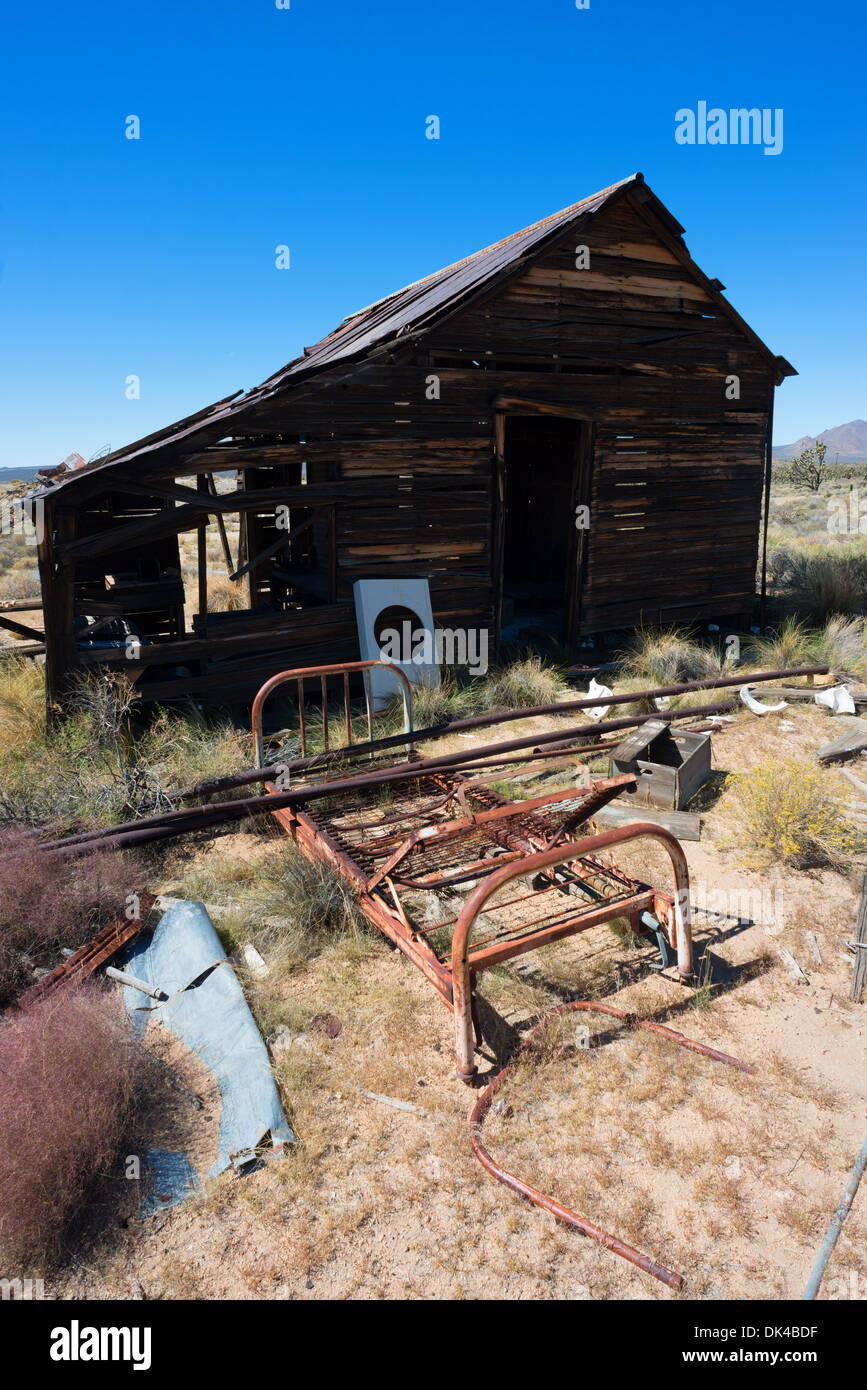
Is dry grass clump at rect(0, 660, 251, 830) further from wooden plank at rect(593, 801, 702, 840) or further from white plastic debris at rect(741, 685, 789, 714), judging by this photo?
white plastic debris at rect(741, 685, 789, 714)

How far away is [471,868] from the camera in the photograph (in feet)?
16.1

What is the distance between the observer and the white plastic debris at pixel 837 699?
8.53m

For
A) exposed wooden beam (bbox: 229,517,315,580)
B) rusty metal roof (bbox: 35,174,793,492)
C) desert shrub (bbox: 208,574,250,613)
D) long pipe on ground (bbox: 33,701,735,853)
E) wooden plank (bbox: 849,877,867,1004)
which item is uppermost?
rusty metal roof (bbox: 35,174,793,492)

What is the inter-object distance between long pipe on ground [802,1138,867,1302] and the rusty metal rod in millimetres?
423

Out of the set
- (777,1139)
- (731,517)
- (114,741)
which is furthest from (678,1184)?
(731,517)

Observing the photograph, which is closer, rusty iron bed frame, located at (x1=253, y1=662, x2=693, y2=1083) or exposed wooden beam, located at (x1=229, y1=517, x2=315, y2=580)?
rusty iron bed frame, located at (x1=253, y1=662, x2=693, y2=1083)

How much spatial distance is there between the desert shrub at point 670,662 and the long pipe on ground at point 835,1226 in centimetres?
685

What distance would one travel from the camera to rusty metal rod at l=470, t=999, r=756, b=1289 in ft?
8.67

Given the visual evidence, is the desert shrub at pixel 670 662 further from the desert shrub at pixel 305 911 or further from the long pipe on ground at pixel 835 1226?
the long pipe on ground at pixel 835 1226

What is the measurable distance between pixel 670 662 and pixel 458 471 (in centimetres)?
359

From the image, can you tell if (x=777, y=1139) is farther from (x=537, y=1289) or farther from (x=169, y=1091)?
(x=169, y=1091)

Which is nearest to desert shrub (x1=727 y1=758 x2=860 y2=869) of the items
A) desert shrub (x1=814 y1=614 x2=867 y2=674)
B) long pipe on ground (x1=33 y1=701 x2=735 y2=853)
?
long pipe on ground (x1=33 y1=701 x2=735 y2=853)

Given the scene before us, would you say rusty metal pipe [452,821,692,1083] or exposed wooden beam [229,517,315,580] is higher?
exposed wooden beam [229,517,315,580]

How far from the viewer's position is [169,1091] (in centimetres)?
343
